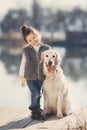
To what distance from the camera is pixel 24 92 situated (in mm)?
6918

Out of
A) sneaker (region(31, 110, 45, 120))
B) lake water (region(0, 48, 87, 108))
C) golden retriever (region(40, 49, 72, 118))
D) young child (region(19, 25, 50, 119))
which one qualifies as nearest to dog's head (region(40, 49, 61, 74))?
golden retriever (region(40, 49, 72, 118))

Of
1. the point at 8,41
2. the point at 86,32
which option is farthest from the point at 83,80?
the point at 8,41

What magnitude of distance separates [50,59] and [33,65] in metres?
0.24

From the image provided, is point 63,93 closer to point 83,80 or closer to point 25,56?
point 25,56

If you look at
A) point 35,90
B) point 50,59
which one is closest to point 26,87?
point 35,90

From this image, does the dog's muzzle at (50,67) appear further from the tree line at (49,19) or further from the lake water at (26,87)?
the tree line at (49,19)

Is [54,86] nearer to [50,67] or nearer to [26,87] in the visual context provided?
[50,67]

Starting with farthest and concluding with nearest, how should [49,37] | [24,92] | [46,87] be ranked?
[49,37], [24,92], [46,87]

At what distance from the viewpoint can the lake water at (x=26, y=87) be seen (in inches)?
253

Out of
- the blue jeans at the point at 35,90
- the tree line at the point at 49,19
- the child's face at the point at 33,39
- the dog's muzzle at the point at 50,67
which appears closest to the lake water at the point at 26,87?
the tree line at the point at 49,19

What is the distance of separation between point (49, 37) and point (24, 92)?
1022 millimetres

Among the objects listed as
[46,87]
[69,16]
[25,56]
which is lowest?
[46,87]

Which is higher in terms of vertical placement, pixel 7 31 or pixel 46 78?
pixel 7 31

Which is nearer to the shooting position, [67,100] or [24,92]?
[67,100]
